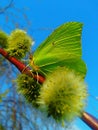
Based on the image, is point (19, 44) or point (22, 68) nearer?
point (22, 68)

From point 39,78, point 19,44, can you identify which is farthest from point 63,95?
point 19,44

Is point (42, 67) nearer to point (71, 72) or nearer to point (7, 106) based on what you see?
point (71, 72)

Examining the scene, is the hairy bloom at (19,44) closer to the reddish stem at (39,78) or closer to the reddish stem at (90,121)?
the reddish stem at (39,78)

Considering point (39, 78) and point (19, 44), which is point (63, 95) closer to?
point (39, 78)

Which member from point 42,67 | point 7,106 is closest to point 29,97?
point 42,67

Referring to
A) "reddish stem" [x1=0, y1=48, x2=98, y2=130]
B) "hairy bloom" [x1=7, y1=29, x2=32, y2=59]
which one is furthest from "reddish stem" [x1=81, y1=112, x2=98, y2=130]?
"hairy bloom" [x1=7, y1=29, x2=32, y2=59]

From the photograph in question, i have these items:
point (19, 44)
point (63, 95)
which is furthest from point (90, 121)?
point (19, 44)

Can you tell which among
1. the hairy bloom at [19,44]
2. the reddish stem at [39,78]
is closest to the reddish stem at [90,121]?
the reddish stem at [39,78]
